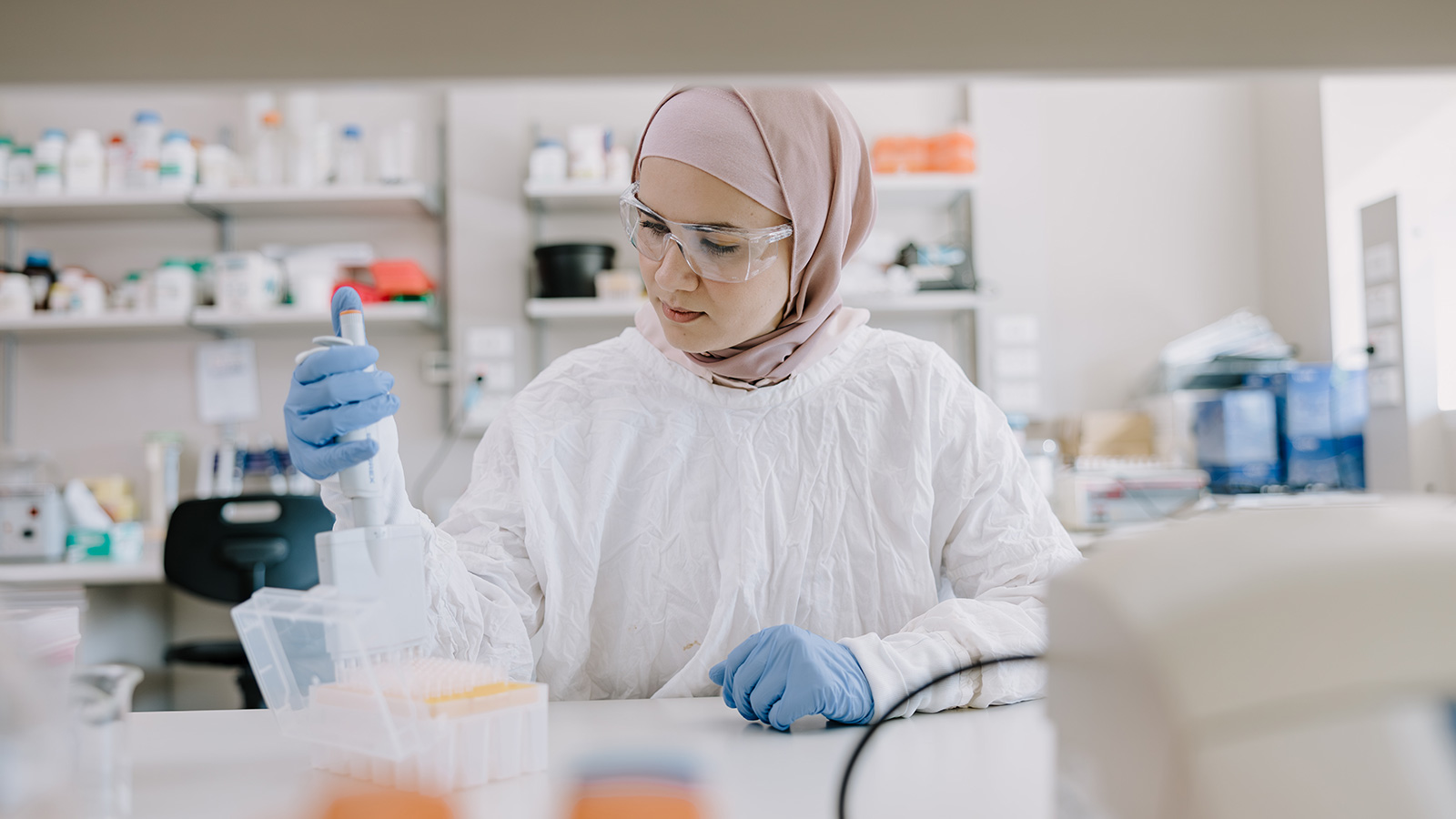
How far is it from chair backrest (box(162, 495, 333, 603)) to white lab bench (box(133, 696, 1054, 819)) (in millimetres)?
1411

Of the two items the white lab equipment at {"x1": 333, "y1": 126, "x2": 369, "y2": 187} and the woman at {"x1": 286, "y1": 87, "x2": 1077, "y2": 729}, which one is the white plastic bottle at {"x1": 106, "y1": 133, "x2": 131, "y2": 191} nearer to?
the white lab equipment at {"x1": 333, "y1": 126, "x2": 369, "y2": 187}

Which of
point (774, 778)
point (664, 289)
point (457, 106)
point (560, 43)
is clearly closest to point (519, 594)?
point (664, 289)

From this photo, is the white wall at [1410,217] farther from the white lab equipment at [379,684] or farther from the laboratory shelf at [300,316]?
the laboratory shelf at [300,316]

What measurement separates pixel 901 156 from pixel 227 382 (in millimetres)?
2243

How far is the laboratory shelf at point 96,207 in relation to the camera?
9.07ft

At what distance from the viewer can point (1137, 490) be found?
2432 millimetres


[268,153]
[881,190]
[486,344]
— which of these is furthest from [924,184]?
[268,153]

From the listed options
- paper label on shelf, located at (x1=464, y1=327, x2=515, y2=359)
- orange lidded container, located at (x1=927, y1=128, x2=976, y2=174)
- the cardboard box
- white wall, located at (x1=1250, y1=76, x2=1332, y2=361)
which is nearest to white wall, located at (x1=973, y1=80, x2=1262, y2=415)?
white wall, located at (x1=1250, y1=76, x2=1332, y2=361)

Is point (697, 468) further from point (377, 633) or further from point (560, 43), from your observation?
point (560, 43)

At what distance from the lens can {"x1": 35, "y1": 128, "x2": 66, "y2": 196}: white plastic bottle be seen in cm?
279

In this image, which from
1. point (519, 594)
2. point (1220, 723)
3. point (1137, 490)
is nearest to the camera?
point (1220, 723)

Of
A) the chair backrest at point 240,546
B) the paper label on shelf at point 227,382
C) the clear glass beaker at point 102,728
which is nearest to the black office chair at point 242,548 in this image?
the chair backrest at point 240,546

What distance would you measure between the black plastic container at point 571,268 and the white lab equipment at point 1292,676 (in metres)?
2.57

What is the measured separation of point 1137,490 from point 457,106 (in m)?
2.28
